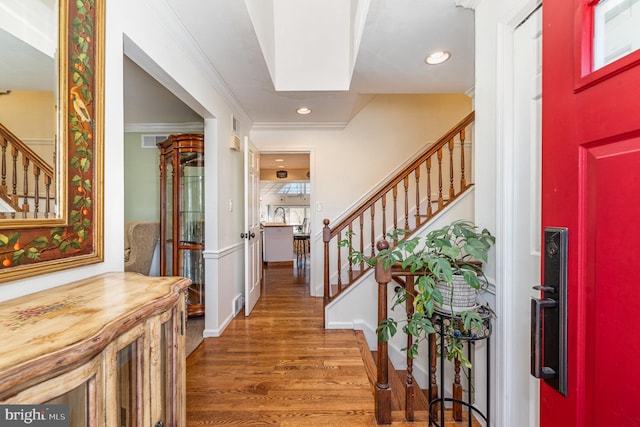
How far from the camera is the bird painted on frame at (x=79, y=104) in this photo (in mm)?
1017

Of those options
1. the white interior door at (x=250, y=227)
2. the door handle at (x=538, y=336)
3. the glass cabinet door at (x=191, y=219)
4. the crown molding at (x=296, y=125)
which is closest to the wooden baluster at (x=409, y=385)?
the door handle at (x=538, y=336)

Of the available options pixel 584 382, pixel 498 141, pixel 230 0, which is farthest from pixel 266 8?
pixel 584 382

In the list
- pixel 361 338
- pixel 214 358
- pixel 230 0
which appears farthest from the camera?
pixel 361 338

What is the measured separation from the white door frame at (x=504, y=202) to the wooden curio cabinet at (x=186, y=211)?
105 inches

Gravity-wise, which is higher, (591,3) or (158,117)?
(158,117)

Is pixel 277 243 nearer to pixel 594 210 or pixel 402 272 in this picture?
pixel 402 272

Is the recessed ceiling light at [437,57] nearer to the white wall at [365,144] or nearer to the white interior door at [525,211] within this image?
the white interior door at [525,211]

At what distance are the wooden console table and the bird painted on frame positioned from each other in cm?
64

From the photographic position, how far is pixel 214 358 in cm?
219

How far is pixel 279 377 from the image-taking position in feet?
6.33

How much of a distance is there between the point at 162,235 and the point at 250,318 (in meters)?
1.36

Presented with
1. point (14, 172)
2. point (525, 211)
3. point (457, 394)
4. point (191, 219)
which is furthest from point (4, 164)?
point (457, 394)

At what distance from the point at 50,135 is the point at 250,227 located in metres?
2.30

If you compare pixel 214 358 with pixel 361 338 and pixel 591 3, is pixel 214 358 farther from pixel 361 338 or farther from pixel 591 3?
pixel 591 3
